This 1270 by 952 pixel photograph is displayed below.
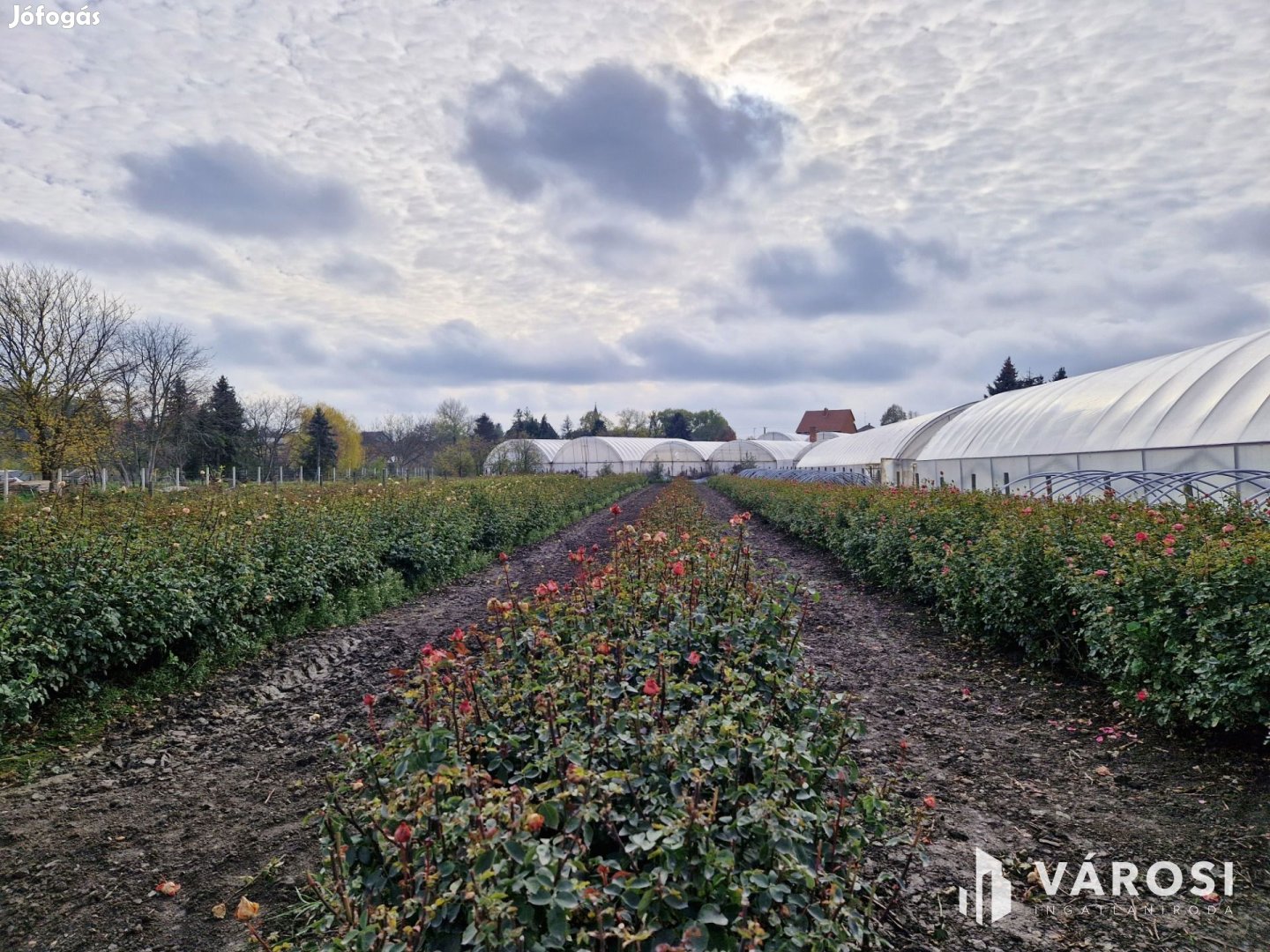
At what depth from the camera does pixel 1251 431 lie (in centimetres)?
901

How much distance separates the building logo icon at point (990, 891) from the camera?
2625mm

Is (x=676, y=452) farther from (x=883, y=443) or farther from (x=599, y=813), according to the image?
(x=599, y=813)

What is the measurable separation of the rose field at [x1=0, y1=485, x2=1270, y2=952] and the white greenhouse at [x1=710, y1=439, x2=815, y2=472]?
2043 inches

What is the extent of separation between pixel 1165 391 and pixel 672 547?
1042cm

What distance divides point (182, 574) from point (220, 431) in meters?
39.1

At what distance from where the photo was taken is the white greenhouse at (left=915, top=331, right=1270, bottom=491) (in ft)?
30.9

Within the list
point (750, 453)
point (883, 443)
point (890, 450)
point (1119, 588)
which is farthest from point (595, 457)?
point (1119, 588)

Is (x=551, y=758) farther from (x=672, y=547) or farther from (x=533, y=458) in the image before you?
(x=533, y=458)

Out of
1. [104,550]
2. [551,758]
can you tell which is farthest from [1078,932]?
[104,550]

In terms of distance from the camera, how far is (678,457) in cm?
5984

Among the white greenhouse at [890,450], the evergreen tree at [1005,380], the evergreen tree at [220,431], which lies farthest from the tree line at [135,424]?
the evergreen tree at [1005,380]

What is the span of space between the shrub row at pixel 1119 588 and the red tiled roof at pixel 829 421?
280 ft

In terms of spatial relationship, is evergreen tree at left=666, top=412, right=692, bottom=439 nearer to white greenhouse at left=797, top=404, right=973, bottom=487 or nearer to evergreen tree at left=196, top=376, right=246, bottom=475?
white greenhouse at left=797, top=404, right=973, bottom=487

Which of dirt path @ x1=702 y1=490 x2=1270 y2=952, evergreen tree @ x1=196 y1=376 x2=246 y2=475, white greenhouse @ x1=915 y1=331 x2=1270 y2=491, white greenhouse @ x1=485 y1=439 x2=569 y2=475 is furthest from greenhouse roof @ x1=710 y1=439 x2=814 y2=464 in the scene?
dirt path @ x1=702 y1=490 x2=1270 y2=952
